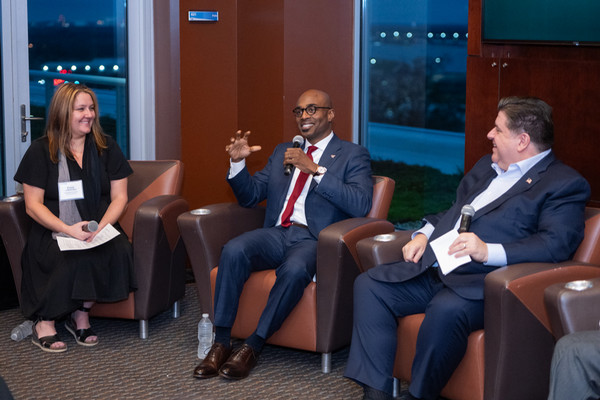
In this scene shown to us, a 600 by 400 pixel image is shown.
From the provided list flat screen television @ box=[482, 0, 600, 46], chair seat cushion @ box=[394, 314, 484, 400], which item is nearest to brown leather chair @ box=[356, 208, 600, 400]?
chair seat cushion @ box=[394, 314, 484, 400]

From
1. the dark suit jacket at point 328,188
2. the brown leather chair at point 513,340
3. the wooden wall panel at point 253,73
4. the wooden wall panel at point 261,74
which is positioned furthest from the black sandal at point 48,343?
the brown leather chair at point 513,340

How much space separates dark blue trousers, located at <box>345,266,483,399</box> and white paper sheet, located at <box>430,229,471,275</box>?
94 mm

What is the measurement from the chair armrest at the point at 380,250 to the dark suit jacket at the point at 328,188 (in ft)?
1.33

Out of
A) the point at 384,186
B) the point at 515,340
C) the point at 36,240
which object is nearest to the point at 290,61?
the point at 384,186

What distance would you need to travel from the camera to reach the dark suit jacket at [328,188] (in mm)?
4004

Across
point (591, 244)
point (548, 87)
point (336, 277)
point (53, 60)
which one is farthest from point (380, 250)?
point (53, 60)

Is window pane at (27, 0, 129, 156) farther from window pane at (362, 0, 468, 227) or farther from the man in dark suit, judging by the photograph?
the man in dark suit

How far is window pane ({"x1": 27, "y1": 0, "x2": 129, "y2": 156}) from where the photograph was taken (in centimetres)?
557

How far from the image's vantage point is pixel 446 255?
3.31 m

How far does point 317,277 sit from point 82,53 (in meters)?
2.94

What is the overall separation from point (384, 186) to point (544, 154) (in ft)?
3.36

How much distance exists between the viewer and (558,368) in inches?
102

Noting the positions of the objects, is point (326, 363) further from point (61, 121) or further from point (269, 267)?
point (61, 121)

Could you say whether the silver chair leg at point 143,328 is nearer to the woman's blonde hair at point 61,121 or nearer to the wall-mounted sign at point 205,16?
the woman's blonde hair at point 61,121
